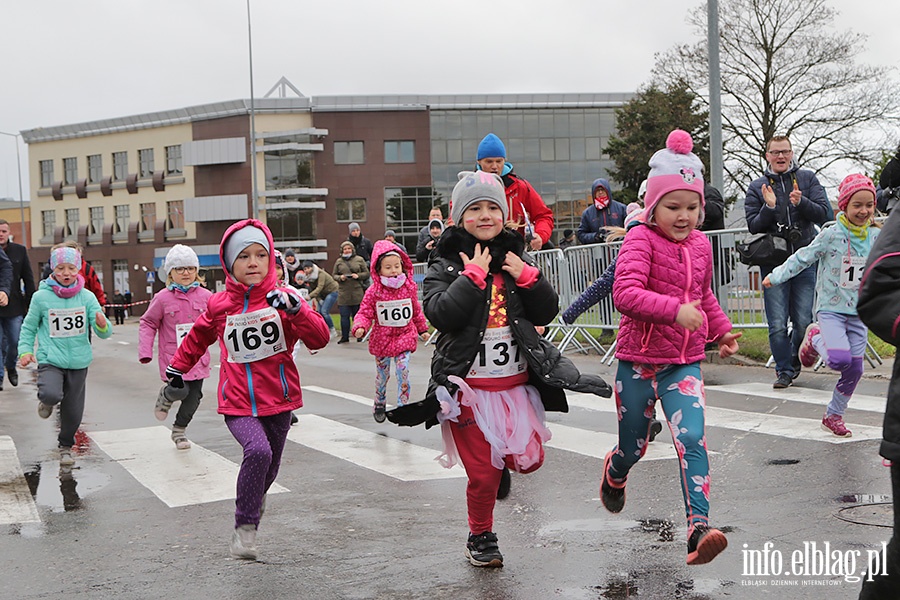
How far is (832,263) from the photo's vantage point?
8.20 m

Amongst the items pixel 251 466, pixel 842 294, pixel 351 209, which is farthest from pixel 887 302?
pixel 351 209

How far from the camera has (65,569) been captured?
211 inches

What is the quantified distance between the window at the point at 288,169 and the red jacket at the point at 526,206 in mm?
62151

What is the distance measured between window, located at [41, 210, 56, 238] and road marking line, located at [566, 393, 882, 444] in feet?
260

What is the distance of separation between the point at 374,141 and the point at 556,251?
5413cm

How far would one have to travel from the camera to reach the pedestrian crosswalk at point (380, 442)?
7.39m

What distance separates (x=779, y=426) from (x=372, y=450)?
Answer: 331 cm

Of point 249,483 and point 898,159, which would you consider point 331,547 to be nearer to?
point 249,483

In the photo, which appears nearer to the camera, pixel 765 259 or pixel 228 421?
pixel 228 421

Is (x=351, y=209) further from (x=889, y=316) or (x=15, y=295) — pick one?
(x=889, y=316)

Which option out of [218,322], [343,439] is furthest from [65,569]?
[343,439]

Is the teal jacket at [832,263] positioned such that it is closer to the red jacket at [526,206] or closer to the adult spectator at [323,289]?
the red jacket at [526,206]

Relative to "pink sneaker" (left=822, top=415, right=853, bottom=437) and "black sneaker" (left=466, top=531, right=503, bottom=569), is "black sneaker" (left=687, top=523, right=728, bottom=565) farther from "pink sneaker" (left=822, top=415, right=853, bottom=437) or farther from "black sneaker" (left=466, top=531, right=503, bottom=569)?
"pink sneaker" (left=822, top=415, right=853, bottom=437)

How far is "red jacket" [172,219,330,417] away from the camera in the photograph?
5.66 meters
